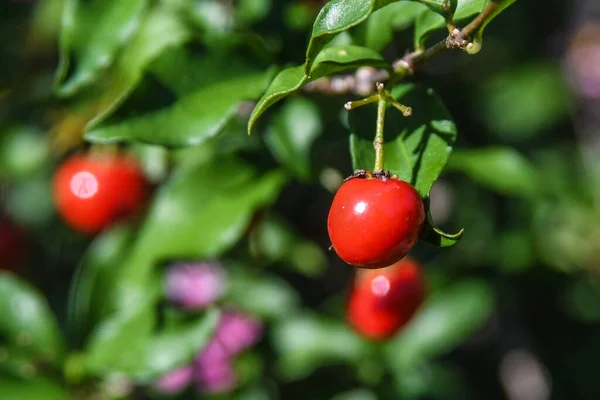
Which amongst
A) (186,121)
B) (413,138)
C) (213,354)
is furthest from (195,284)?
(413,138)

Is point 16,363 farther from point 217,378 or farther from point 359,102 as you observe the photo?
point 359,102

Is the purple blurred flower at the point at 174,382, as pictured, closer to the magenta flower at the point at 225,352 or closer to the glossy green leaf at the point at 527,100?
the magenta flower at the point at 225,352

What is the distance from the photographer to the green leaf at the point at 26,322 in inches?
58.8

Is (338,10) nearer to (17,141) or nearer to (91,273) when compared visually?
(91,273)

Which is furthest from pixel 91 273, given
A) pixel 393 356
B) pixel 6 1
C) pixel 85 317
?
pixel 6 1

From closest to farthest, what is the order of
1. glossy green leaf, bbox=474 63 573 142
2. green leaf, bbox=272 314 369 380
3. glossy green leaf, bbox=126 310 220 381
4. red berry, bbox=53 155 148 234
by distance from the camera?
glossy green leaf, bbox=126 310 220 381, red berry, bbox=53 155 148 234, green leaf, bbox=272 314 369 380, glossy green leaf, bbox=474 63 573 142

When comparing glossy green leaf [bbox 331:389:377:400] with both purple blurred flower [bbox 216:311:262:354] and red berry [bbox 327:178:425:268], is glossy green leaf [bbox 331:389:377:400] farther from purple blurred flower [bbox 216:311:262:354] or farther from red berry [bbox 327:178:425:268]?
red berry [bbox 327:178:425:268]

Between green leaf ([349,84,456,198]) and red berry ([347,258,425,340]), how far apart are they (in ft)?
1.84

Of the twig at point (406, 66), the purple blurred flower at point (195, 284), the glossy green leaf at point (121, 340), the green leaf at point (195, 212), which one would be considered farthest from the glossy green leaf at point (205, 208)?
the purple blurred flower at point (195, 284)

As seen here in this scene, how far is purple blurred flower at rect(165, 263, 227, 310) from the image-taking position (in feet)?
6.55

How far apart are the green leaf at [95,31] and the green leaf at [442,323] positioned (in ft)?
3.17

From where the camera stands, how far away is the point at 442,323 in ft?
5.98

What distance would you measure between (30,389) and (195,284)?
697mm

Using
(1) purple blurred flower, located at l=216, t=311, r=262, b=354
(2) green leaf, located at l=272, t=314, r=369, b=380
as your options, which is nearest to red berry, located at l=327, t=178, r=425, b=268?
(2) green leaf, located at l=272, t=314, r=369, b=380
